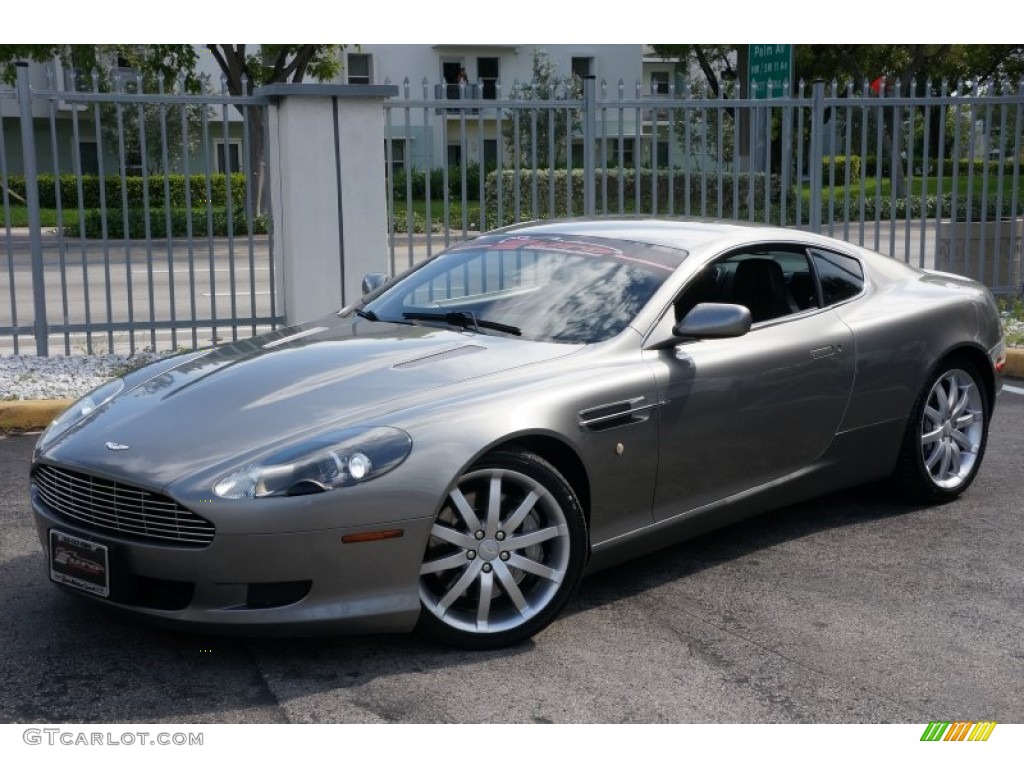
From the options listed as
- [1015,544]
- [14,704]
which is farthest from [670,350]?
[14,704]

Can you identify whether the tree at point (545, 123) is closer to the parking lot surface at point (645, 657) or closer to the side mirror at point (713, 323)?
the side mirror at point (713, 323)

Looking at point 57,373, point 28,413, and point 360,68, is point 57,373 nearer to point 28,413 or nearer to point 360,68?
point 28,413

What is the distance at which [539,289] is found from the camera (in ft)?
17.0

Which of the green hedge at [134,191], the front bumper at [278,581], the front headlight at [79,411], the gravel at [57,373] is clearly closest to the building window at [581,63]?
the green hedge at [134,191]

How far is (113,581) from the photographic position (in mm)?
4051

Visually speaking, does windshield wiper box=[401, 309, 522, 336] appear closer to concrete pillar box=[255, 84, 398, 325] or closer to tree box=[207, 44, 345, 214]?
concrete pillar box=[255, 84, 398, 325]

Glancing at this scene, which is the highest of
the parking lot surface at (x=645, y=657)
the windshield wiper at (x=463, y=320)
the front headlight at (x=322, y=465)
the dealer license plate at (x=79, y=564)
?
the windshield wiper at (x=463, y=320)

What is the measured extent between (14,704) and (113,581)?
1.52 feet

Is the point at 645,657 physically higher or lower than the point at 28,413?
lower

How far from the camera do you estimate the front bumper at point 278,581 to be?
12.8ft

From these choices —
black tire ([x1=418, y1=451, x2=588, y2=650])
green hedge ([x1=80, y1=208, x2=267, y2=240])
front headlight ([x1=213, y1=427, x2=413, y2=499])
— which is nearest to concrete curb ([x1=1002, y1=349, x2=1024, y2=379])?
black tire ([x1=418, y1=451, x2=588, y2=650])

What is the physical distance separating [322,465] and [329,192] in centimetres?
610

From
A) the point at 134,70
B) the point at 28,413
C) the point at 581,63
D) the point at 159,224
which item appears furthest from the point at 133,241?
the point at 581,63

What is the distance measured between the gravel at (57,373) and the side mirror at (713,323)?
482cm
